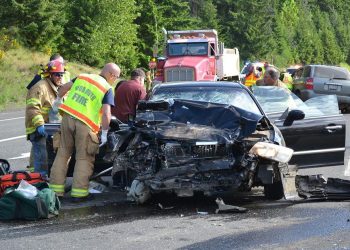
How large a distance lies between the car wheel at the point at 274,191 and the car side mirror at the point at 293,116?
1090 millimetres

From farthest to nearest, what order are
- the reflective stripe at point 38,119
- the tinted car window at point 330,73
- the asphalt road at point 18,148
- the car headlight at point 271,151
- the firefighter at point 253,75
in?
the tinted car window at point 330,73 < the firefighter at point 253,75 < the asphalt road at point 18,148 < the reflective stripe at point 38,119 < the car headlight at point 271,151

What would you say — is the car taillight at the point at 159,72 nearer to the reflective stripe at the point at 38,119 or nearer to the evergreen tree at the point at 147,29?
the reflective stripe at the point at 38,119

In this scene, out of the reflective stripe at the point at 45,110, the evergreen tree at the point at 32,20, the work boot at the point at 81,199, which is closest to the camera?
the work boot at the point at 81,199

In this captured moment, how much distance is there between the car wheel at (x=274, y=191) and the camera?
807 cm

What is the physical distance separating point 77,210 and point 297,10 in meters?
113

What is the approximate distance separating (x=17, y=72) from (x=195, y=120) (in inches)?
1215

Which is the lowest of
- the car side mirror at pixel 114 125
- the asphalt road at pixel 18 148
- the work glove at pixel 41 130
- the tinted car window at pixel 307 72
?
the asphalt road at pixel 18 148

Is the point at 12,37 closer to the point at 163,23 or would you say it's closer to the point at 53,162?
the point at 163,23

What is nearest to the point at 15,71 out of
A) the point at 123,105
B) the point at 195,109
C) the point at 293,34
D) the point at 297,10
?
the point at 123,105

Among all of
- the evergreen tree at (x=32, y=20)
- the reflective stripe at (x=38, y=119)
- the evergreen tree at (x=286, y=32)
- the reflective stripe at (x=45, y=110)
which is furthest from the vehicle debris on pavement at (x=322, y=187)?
the evergreen tree at (x=286, y=32)

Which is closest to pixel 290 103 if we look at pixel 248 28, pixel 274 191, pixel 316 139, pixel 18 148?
pixel 316 139

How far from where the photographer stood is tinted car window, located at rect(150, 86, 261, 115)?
894 cm

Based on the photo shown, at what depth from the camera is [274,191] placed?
819cm

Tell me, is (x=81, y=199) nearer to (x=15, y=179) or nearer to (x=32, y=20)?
(x=15, y=179)
